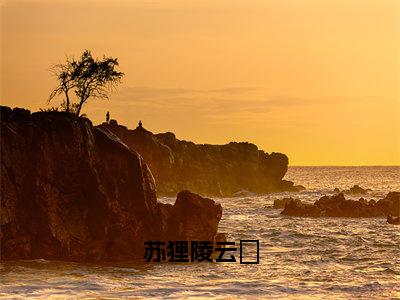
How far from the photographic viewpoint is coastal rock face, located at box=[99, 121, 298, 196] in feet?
488

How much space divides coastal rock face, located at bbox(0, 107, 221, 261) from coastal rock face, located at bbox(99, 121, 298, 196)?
3117 inches

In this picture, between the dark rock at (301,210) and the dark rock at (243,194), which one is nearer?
the dark rock at (301,210)

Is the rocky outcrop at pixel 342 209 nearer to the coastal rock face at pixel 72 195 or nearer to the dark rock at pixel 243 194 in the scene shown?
the coastal rock face at pixel 72 195

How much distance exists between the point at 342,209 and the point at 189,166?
86.0 metres

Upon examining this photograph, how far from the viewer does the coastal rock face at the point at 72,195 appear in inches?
1825

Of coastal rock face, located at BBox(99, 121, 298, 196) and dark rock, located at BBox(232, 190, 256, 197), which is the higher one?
coastal rock face, located at BBox(99, 121, 298, 196)

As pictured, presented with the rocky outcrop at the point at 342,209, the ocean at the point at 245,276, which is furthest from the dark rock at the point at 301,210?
the ocean at the point at 245,276

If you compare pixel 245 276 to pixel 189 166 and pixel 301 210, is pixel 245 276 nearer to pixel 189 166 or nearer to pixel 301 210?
pixel 301 210

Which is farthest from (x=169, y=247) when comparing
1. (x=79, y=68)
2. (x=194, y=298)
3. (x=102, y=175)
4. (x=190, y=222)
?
(x=79, y=68)

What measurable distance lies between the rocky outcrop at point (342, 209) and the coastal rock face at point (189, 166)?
47.9 meters

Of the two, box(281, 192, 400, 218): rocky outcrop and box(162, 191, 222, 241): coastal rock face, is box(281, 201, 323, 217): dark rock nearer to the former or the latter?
box(281, 192, 400, 218): rocky outcrop

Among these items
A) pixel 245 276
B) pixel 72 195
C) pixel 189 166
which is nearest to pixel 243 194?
pixel 189 166

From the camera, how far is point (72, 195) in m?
47.7

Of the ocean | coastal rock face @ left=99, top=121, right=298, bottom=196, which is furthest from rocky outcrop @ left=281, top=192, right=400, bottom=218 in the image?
coastal rock face @ left=99, top=121, right=298, bottom=196
